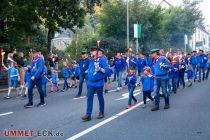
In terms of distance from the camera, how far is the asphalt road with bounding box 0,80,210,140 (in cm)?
896

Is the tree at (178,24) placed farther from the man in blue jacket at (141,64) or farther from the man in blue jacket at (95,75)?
the man in blue jacket at (95,75)

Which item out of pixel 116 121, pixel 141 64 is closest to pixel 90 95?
pixel 116 121

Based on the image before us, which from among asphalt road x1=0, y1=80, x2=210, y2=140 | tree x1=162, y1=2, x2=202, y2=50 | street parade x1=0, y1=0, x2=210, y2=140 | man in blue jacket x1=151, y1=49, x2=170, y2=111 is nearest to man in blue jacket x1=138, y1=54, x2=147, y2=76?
street parade x1=0, y1=0, x2=210, y2=140

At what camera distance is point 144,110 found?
1247cm

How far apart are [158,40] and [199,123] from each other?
123ft

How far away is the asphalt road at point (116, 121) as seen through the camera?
8.96 meters

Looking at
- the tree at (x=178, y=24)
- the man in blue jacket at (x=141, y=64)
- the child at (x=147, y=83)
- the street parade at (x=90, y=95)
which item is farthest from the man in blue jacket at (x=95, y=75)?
the tree at (x=178, y=24)

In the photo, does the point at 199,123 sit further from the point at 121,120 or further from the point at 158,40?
the point at 158,40

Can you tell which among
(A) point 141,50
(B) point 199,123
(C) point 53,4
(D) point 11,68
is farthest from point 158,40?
(B) point 199,123

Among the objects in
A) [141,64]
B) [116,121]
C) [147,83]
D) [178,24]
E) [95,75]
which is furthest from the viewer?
[178,24]

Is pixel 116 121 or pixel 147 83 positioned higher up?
pixel 147 83

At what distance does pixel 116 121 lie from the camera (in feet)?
34.8

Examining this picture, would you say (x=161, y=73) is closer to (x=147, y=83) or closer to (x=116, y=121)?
(x=147, y=83)

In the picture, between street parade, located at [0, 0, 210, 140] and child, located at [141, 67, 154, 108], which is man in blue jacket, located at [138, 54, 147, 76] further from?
child, located at [141, 67, 154, 108]
